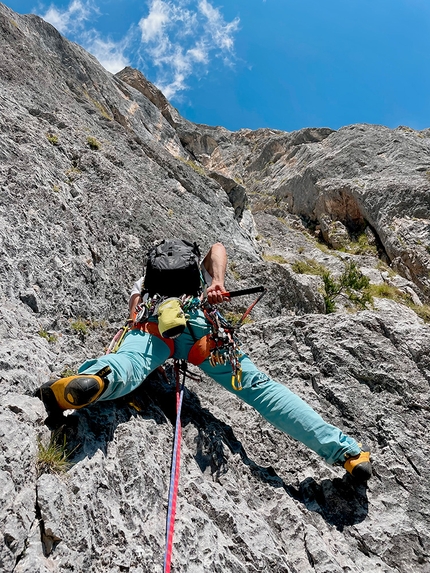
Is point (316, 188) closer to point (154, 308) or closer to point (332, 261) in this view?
point (332, 261)

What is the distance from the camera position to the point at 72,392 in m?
2.70

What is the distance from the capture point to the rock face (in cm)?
247

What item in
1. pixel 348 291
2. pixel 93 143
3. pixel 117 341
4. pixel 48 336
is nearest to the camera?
pixel 117 341

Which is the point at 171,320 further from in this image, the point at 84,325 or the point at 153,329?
the point at 84,325

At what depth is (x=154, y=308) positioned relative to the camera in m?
4.01

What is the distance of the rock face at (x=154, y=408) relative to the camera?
8.11ft

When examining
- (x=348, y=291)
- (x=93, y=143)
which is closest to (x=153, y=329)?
(x=93, y=143)

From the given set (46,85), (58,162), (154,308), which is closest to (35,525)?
(154,308)

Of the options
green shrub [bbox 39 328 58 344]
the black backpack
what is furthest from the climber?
green shrub [bbox 39 328 58 344]

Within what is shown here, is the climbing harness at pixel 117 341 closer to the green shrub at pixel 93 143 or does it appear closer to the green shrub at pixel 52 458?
the green shrub at pixel 52 458

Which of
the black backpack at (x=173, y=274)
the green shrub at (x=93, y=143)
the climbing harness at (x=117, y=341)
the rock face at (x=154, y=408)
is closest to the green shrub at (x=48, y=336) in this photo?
the rock face at (x=154, y=408)

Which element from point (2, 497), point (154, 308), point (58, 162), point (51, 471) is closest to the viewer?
point (2, 497)

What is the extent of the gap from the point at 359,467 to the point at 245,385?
1.21 m

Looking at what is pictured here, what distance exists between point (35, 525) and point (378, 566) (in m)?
2.59
